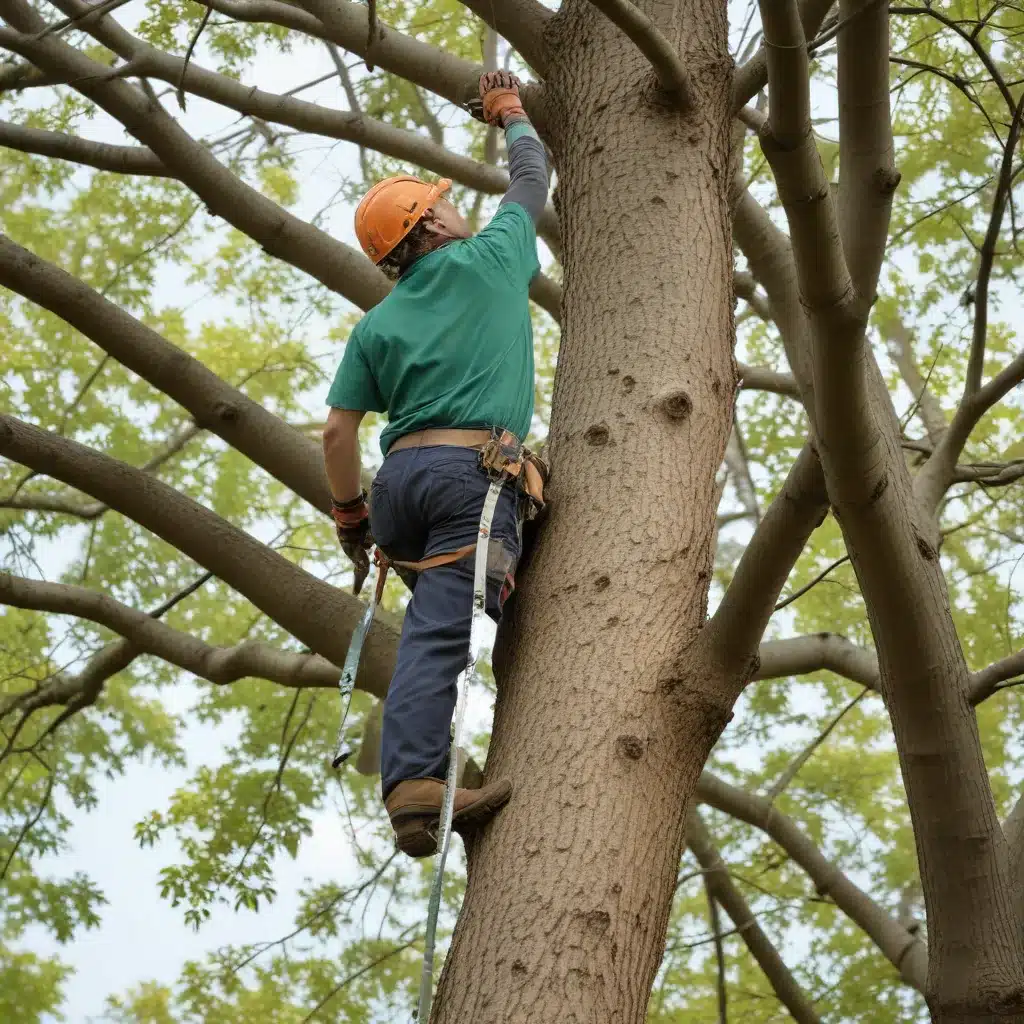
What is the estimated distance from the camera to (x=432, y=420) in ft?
9.60

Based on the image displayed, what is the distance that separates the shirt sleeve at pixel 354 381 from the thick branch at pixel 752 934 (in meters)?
3.13

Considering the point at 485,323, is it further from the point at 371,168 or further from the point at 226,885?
the point at 371,168

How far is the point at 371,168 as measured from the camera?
8.87m

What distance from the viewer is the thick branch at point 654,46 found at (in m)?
2.72

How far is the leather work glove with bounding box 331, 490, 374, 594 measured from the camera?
10.8ft

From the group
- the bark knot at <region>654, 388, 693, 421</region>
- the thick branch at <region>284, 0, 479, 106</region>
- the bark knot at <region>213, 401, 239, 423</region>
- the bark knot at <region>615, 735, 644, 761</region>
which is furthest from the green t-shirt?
the thick branch at <region>284, 0, 479, 106</region>

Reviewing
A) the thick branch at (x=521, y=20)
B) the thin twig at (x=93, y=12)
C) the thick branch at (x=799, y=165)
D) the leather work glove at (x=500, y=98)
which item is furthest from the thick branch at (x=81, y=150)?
the thick branch at (x=799, y=165)

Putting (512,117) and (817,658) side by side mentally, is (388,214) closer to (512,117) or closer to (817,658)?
(512,117)

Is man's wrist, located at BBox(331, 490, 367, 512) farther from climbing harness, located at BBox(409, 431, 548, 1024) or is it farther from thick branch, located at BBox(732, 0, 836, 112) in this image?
thick branch, located at BBox(732, 0, 836, 112)

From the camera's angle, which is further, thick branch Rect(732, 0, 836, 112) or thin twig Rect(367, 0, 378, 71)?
thin twig Rect(367, 0, 378, 71)

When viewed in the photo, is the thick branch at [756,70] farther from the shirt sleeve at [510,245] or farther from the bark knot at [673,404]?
the bark knot at [673,404]

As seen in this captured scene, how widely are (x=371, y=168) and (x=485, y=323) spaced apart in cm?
623

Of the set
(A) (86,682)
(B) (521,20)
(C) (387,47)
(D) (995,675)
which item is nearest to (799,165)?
(D) (995,675)

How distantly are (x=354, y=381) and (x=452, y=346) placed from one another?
0.28m
